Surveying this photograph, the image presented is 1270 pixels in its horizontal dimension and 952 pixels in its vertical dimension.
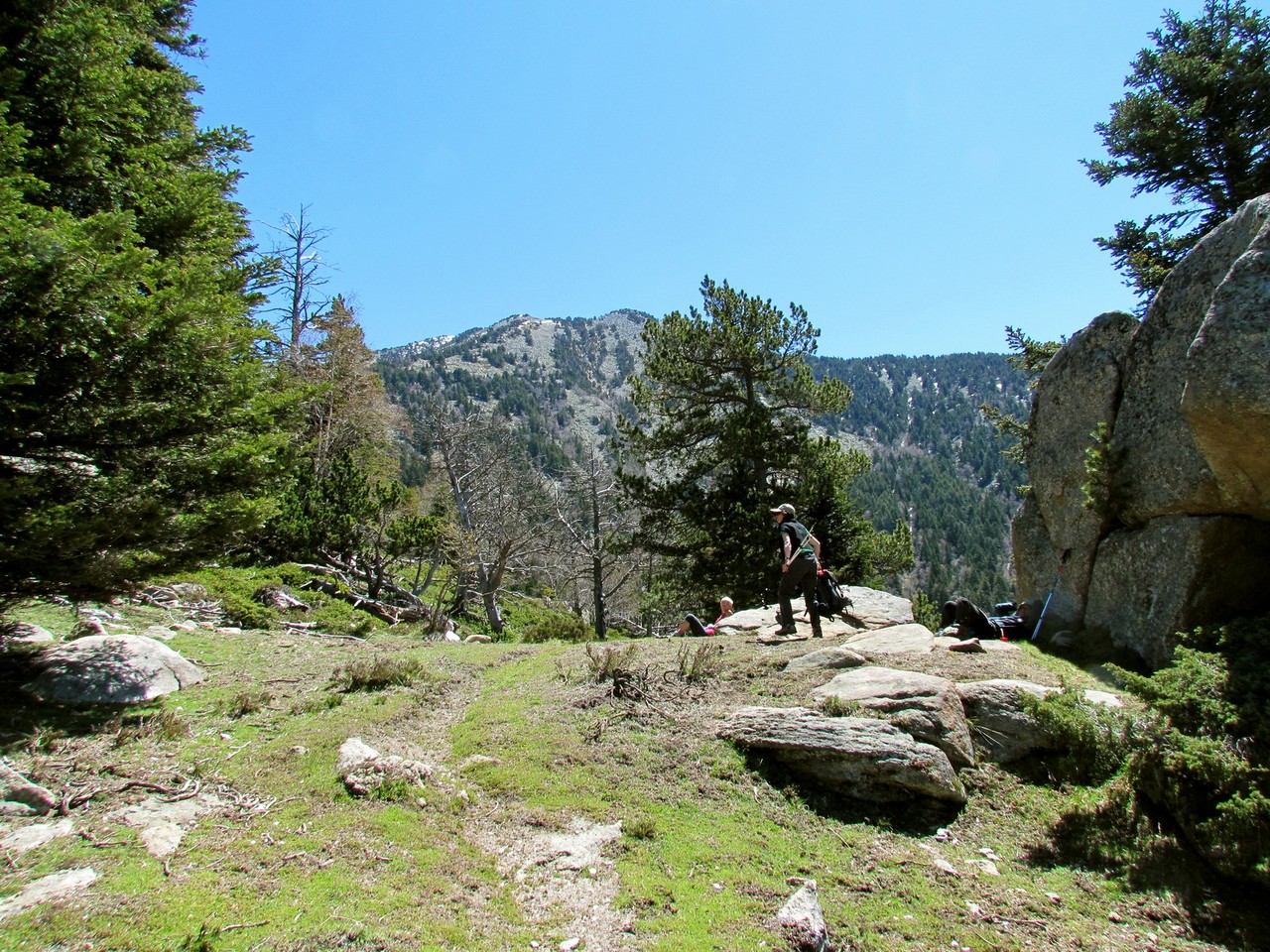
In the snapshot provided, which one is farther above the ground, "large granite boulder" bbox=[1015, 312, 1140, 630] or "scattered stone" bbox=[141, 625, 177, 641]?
"large granite boulder" bbox=[1015, 312, 1140, 630]

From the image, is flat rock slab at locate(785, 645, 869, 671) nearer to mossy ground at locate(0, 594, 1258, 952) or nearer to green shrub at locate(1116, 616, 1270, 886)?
mossy ground at locate(0, 594, 1258, 952)

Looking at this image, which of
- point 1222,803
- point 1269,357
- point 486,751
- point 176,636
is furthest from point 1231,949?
point 176,636

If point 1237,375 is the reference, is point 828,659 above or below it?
below

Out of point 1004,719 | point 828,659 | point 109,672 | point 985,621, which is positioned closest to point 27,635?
point 109,672

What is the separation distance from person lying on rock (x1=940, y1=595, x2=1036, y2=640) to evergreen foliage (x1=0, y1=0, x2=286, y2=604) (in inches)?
408

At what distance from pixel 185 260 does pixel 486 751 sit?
5.89 meters

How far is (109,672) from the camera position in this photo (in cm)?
684

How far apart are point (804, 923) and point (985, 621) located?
8446 millimetres

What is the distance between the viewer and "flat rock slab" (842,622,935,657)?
912 centimetres

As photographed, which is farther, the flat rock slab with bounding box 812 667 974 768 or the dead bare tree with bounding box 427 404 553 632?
the dead bare tree with bounding box 427 404 553 632

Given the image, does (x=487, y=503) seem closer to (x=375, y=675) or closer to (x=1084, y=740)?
(x=375, y=675)

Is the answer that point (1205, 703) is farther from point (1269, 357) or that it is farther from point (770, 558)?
point (770, 558)

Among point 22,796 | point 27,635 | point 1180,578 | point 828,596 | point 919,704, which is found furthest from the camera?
point 828,596

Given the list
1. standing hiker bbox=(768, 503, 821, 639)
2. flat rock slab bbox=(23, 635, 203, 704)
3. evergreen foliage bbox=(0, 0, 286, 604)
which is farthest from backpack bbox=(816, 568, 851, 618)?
flat rock slab bbox=(23, 635, 203, 704)
